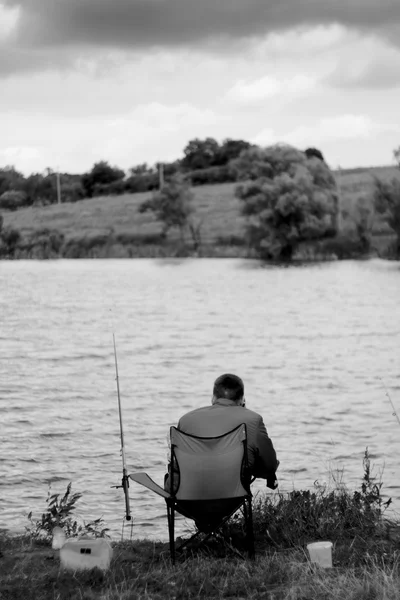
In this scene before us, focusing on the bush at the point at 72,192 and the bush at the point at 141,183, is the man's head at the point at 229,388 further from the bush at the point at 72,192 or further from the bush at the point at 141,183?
the bush at the point at 72,192

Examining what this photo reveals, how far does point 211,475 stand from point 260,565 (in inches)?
25.3

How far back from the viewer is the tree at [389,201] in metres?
68.3

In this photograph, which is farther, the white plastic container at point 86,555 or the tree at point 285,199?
the tree at point 285,199

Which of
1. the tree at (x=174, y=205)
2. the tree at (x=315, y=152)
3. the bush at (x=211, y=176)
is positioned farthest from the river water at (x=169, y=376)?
the tree at (x=315, y=152)

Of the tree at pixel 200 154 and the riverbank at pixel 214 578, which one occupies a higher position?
the tree at pixel 200 154

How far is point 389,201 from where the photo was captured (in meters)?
68.7

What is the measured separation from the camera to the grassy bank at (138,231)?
76000 millimetres

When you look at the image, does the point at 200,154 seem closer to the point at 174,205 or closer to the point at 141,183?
the point at 141,183

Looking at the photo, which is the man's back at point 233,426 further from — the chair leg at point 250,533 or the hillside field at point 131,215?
the hillside field at point 131,215

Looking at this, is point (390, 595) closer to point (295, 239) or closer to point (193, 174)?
point (295, 239)

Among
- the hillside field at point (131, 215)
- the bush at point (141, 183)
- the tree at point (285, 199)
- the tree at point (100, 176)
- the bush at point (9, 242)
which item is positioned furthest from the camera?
the tree at point (100, 176)

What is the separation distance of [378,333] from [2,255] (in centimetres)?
6214

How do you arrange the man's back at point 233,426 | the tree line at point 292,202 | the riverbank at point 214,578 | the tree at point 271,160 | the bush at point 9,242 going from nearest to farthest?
1. the riverbank at point 214,578
2. the man's back at point 233,426
3. the tree line at point 292,202
4. the tree at point 271,160
5. the bush at point 9,242

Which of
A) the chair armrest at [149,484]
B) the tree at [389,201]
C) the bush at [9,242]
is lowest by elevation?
the chair armrest at [149,484]
